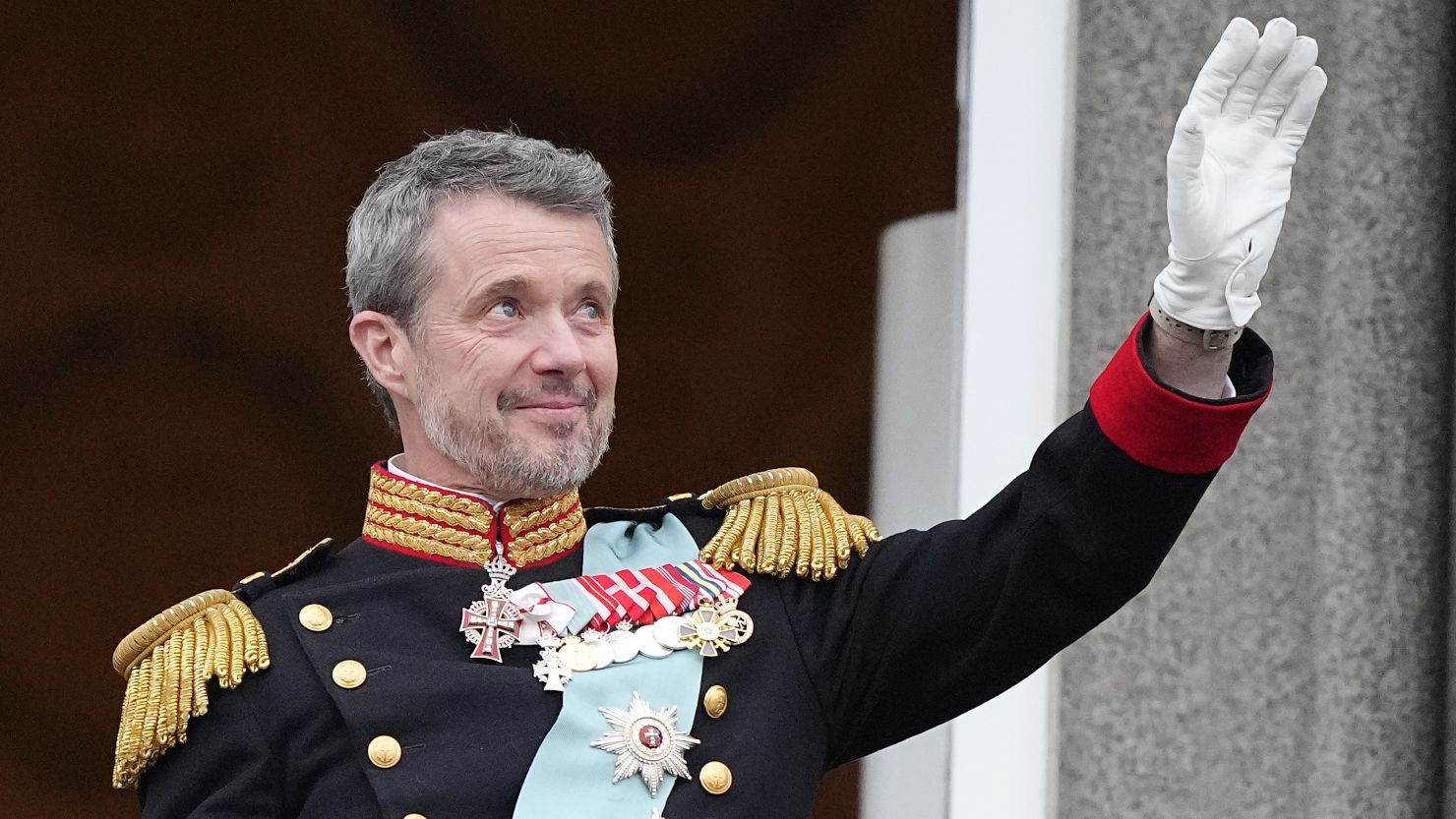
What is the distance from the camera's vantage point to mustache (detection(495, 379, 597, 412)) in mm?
1477

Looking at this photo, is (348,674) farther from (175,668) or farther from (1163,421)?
(1163,421)

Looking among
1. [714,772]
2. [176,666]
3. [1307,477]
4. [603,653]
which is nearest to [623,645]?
[603,653]

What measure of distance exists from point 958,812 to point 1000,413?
0.43 meters

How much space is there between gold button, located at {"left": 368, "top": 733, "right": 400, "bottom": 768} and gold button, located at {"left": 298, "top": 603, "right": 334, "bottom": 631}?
0.11 meters

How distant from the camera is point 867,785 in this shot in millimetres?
2172

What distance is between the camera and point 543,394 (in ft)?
4.84

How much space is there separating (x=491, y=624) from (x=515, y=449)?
0.14 m

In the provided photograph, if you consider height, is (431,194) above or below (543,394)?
above

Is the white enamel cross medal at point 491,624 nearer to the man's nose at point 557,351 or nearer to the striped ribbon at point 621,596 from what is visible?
the striped ribbon at point 621,596

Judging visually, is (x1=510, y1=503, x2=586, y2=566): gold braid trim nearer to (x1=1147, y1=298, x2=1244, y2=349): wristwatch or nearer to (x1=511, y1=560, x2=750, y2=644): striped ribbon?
(x1=511, y1=560, x2=750, y2=644): striped ribbon

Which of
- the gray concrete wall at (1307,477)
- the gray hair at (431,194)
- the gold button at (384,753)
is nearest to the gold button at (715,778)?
the gold button at (384,753)

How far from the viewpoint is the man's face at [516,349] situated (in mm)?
1474

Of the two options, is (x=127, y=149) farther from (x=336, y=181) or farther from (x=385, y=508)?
(x=385, y=508)

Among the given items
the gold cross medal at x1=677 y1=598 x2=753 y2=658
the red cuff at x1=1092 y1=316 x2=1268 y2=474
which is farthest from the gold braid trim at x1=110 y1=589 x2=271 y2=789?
the red cuff at x1=1092 y1=316 x2=1268 y2=474
